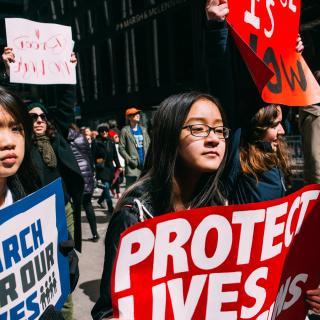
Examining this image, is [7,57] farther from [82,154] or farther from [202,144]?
[82,154]

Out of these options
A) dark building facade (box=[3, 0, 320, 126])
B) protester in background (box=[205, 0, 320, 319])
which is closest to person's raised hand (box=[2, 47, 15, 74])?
protester in background (box=[205, 0, 320, 319])

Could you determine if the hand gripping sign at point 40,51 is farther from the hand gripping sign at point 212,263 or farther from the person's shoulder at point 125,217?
the hand gripping sign at point 212,263

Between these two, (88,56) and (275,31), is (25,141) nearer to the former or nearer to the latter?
(275,31)

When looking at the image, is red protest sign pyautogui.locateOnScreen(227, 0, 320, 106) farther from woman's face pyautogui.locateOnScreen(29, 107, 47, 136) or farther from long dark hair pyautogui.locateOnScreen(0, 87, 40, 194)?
woman's face pyautogui.locateOnScreen(29, 107, 47, 136)

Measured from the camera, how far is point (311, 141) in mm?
3143

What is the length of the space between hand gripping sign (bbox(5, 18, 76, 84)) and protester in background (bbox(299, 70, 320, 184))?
1900 mm

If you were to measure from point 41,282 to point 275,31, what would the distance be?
1.54 meters

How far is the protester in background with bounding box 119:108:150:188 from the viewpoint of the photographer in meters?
6.56

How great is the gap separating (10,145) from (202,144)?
0.70 metres

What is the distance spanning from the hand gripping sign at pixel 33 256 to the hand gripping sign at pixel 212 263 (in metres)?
0.34

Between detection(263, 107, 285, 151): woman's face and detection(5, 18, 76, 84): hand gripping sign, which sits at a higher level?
detection(5, 18, 76, 84): hand gripping sign

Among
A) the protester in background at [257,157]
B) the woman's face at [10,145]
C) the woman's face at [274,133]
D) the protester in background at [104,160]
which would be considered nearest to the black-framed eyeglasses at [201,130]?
the protester in background at [257,157]

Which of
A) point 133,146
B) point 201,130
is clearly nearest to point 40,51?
point 201,130

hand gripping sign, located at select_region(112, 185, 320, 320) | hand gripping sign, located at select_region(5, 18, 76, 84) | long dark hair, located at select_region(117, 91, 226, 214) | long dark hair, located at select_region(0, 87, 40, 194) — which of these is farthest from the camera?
hand gripping sign, located at select_region(5, 18, 76, 84)
